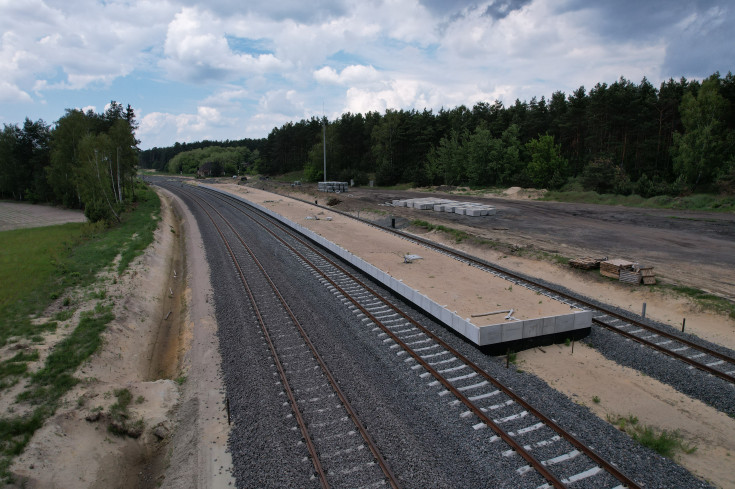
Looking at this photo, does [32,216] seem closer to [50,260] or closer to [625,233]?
[50,260]

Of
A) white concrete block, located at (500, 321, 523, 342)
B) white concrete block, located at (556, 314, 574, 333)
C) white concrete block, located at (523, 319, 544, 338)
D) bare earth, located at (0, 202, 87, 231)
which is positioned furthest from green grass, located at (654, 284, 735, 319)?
bare earth, located at (0, 202, 87, 231)

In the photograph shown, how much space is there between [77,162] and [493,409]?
51972 mm

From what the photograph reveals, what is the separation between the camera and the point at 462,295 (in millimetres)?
16219

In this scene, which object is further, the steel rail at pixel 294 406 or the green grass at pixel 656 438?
the green grass at pixel 656 438

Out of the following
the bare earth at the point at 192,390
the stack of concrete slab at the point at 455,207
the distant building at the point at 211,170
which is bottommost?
the bare earth at the point at 192,390

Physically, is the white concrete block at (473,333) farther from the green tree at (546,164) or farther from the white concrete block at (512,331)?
the green tree at (546,164)

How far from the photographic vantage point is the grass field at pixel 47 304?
9531 millimetres

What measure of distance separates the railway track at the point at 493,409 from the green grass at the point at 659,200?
40157mm

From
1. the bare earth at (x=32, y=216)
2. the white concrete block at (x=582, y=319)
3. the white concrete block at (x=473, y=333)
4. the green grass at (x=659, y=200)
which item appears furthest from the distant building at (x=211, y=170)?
the white concrete block at (x=582, y=319)

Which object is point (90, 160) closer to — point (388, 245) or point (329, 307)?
point (388, 245)

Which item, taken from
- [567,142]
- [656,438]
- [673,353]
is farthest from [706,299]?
[567,142]

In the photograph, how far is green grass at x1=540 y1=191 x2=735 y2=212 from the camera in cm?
3916

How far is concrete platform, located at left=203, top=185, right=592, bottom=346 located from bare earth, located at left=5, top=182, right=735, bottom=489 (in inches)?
8.6

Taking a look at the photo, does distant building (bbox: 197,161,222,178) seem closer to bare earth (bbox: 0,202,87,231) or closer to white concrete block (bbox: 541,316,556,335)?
bare earth (bbox: 0,202,87,231)
